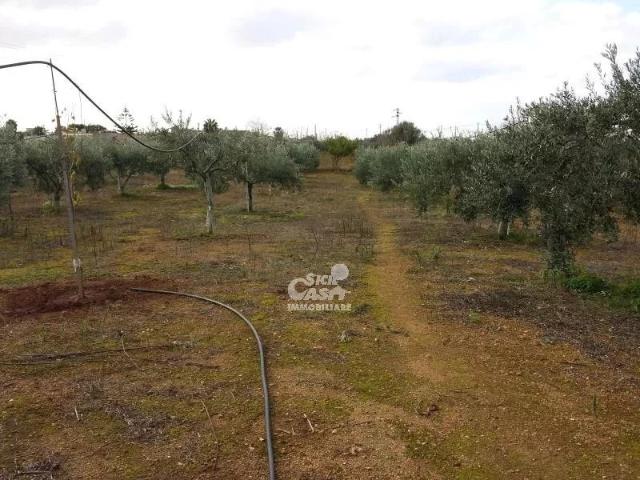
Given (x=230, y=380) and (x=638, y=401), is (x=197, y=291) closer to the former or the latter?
(x=230, y=380)

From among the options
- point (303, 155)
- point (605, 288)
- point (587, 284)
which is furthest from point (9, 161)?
point (303, 155)

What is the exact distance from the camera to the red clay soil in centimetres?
952

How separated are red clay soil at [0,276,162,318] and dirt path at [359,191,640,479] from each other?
18.6 feet

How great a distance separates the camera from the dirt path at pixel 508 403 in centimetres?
493

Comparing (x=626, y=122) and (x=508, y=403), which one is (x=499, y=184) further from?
(x=508, y=403)

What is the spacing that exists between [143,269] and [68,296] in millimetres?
2638

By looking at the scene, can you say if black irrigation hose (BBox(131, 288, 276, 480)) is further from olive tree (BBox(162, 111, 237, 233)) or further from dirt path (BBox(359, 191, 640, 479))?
olive tree (BBox(162, 111, 237, 233))

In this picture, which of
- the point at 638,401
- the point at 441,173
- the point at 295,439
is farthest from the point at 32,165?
the point at 638,401

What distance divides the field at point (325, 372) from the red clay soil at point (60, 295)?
6 centimetres

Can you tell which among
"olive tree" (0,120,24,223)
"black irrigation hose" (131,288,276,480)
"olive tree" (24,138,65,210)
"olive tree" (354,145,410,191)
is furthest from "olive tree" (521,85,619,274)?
"olive tree" (24,138,65,210)

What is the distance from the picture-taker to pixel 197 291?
35.1 feet

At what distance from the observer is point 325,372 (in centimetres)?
→ 688

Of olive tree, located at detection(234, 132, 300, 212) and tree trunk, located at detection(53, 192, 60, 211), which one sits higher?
olive tree, located at detection(234, 132, 300, 212)

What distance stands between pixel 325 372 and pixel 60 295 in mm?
6534
